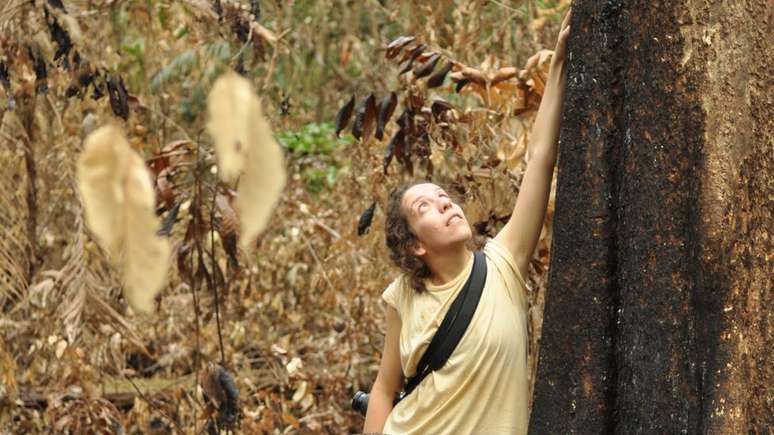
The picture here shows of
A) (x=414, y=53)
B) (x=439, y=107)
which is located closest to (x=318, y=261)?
(x=439, y=107)

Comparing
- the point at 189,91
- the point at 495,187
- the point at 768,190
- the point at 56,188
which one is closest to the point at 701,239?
the point at 768,190

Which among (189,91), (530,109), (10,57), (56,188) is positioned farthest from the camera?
(189,91)

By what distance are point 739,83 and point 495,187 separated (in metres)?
2.57

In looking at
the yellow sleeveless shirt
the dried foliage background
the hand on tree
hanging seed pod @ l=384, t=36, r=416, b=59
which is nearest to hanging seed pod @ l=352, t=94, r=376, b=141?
the dried foliage background

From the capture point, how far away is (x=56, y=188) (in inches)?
312

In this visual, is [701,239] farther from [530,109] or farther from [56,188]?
[56,188]

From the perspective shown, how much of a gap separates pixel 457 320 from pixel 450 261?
19 centimetres

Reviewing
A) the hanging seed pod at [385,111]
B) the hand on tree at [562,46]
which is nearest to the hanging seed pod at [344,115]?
the hanging seed pod at [385,111]

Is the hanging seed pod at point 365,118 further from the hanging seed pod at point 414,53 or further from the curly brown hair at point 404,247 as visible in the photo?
the curly brown hair at point 404,247

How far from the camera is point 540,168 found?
304 centimetres

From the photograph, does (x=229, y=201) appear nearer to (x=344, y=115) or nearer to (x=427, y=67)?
(x=344, y=115)

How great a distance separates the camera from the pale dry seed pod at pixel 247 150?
0.82 m

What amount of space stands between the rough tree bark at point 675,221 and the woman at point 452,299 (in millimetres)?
272

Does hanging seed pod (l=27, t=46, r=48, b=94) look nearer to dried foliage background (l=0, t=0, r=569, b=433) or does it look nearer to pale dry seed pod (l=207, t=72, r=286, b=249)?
dried foliage background (l=0, t=0, r=569, b=433)
